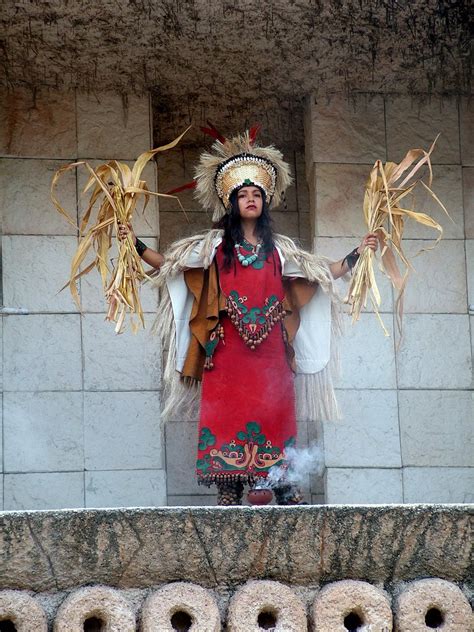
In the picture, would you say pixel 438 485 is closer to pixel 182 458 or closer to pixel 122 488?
pixel 182 458

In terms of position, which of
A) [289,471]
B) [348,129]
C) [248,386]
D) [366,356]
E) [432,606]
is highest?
[348,129]

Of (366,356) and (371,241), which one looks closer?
(371,241)

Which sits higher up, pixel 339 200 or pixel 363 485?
pixel 339 200

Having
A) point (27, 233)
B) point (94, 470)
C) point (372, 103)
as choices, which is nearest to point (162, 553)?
point (94, 470)

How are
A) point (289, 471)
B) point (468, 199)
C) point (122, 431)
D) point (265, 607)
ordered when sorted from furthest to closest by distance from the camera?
point (468, 199), point (122, 431), point (289, 471), point (265, 607)

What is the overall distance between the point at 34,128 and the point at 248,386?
2.03m

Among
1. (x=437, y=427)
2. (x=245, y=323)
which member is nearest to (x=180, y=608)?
(x=245, y=323)

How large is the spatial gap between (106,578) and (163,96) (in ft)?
11.8

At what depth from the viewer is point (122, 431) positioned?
28.1ft

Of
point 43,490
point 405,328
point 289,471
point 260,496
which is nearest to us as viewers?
point 260,496

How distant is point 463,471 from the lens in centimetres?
869

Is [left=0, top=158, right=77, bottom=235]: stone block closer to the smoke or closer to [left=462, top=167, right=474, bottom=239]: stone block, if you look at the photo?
the smoke

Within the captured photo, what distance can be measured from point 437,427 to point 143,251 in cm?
191

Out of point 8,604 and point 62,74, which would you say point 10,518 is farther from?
point 62,74
